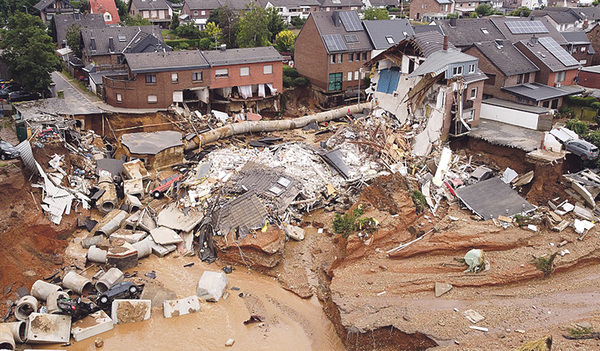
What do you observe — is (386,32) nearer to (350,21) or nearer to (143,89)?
(350,21)

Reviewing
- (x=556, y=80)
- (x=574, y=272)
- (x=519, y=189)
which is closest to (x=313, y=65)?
(x=556, y=80)

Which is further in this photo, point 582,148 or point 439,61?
point 439,61

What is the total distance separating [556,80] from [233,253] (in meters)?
33.7

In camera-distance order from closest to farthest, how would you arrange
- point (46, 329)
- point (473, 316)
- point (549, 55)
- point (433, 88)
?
1. point (473, 316)
2. point (46, 329)
3. point (433, 88)
4. point (549, 55)

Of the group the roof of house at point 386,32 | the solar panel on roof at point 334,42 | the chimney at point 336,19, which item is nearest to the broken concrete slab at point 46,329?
the solar panel on roof at point 334,42

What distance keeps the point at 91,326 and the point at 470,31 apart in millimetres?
48383

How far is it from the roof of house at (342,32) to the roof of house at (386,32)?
63 centimetres

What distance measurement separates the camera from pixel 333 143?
114ft

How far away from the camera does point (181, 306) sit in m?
21.2

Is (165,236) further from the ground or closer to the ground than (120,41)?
closer to the ground

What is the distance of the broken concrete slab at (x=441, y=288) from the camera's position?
66.8 feet

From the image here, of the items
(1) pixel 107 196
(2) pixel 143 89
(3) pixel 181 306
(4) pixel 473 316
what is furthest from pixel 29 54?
(4) pixel 473 316

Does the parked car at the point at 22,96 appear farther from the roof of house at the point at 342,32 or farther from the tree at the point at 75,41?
the roof of house at the point at 342,32

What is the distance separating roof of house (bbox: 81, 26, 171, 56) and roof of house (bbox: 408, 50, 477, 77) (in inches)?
1049
